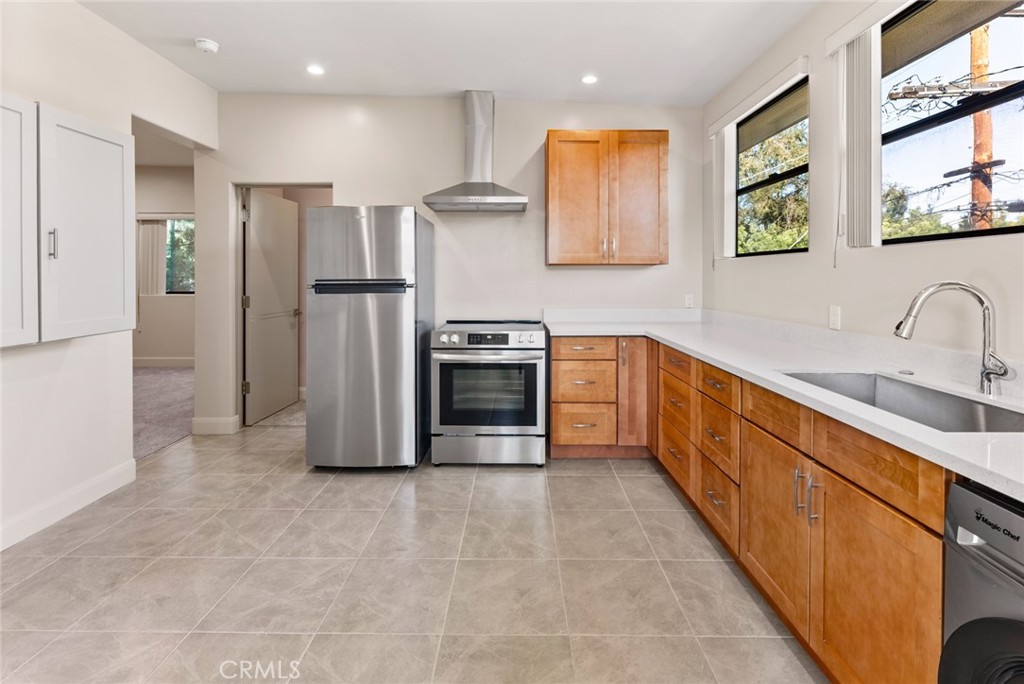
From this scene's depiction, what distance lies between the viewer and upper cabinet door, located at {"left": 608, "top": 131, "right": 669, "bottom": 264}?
12.5ft

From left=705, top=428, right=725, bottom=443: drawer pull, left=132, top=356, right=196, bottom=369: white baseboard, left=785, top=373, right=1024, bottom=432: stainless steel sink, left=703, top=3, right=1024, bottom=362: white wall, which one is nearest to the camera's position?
left=785, top=373, right=1024, bottom=432: stainless steel sink

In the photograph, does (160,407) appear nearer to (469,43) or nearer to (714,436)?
(469,43)

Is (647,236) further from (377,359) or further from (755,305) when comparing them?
(377,359)

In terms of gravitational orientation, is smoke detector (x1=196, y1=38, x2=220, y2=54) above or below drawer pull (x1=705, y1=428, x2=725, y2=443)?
above

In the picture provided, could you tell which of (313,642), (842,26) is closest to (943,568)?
(313,642)

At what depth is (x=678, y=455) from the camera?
2955 millimetres

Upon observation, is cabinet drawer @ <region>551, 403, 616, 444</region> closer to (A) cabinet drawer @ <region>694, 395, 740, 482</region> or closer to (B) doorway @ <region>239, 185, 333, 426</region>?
(A) cabinet drawer @ <region>694, 395, 740, 482</region>

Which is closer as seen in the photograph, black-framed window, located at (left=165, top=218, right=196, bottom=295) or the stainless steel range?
the stainless steel range

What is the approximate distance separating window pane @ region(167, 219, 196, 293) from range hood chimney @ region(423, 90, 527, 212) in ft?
19.1

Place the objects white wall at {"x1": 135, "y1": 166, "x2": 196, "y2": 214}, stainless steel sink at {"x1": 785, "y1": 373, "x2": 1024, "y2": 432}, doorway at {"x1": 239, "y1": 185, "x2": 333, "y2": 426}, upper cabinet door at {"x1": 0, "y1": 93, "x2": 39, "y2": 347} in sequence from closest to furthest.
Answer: stainless steel sink at {"x1": 785, "y1": 373, "x2": 1024, "y2": 432}, upper cabinet door at {"x1": 0, "y1": 93, "x2": 39, "y2": 347}, doorway at {"x1": 239, "y1": 185, "x2": 333, "y2": 426}, white wall at {"x1": 135, "y1": 166, "x2": 196, "y2": 214}

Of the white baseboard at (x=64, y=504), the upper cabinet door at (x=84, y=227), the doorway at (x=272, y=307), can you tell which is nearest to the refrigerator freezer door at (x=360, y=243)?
the upper cabinet door at (x=84, y=227)

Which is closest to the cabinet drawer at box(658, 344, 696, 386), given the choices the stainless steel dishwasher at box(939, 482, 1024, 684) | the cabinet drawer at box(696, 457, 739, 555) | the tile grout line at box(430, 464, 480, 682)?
the cabinet drawer at box(696, 457, 739, 555)

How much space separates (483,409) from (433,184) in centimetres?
185

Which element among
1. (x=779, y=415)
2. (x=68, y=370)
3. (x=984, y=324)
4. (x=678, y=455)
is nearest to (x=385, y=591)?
(x=779, y=415)
